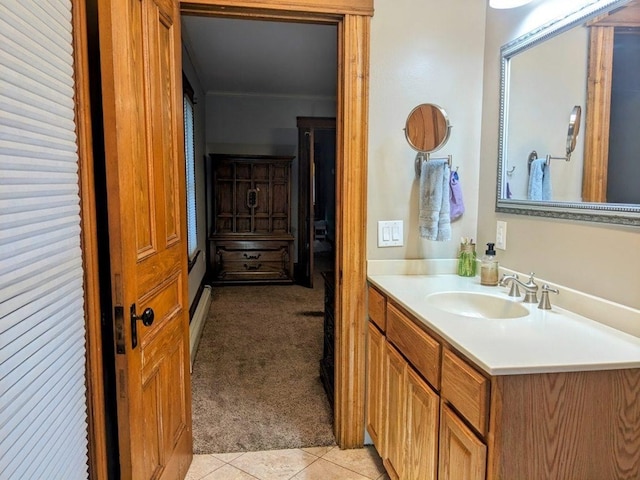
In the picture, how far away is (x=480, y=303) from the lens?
179 centimetres

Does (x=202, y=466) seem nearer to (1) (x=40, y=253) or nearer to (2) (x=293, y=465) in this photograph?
(2) (x=293, y=465)

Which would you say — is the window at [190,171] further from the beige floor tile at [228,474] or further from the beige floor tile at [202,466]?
the beige floor tile at [228,474]

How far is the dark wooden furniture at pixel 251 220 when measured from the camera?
567cm

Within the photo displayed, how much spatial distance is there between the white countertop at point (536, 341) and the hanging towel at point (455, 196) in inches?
24.8

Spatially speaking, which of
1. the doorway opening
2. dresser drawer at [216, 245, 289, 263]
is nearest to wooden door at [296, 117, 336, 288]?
the doorway opening

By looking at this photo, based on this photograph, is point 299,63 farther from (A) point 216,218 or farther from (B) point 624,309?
(B) point 624,309

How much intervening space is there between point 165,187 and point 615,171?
149 centimetres

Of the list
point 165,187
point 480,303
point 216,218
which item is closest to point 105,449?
point 165,187

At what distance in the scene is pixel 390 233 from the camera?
214 centimetres

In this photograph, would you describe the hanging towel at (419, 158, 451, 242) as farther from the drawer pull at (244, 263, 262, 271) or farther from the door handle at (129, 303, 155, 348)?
the drawer pull at (244, 263, 262, 271)

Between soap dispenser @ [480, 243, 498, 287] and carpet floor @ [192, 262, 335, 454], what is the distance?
1113 millimetres

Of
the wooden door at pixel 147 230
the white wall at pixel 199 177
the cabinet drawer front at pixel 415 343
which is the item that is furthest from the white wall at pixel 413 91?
the white wall at pixel 199 177

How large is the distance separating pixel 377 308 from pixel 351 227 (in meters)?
0.38

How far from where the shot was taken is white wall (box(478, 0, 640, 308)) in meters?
1.35
